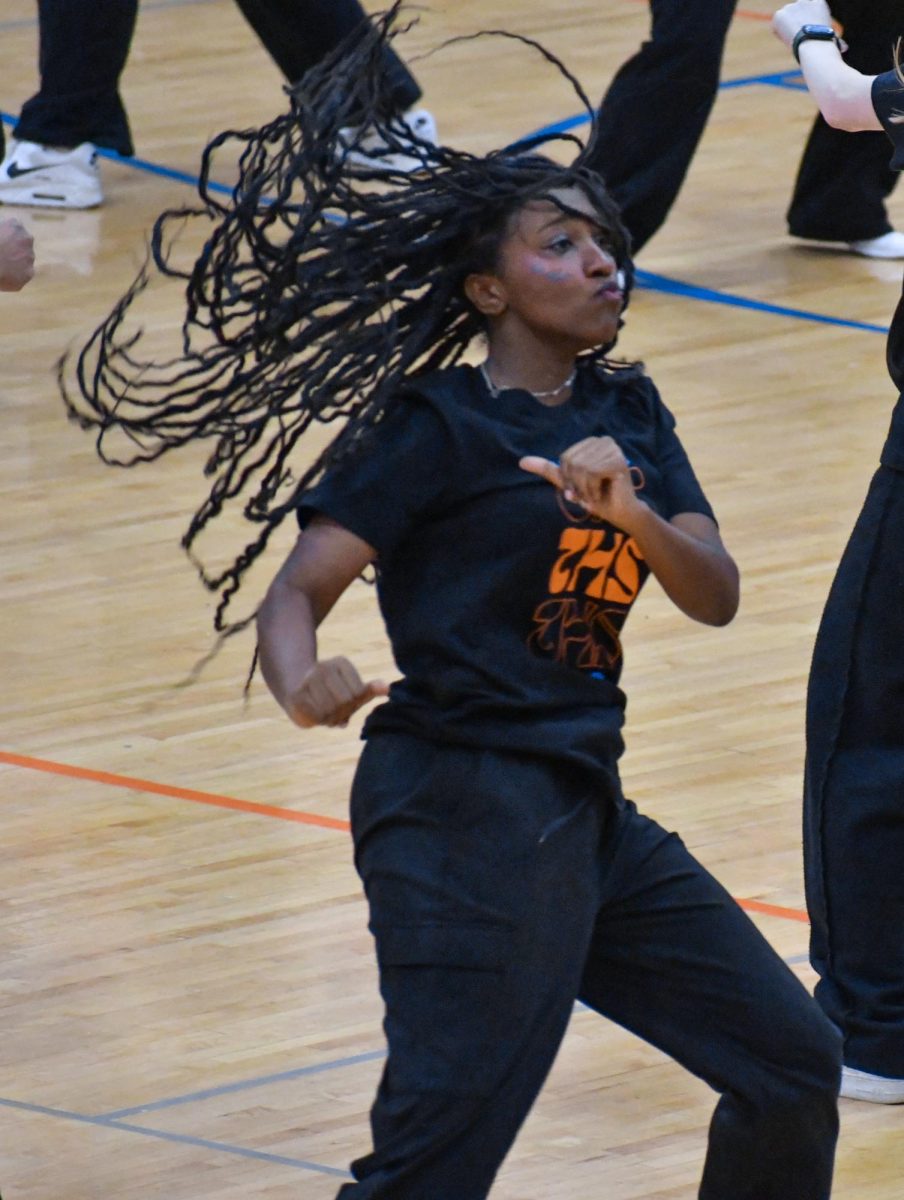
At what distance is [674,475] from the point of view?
3078 millimetres

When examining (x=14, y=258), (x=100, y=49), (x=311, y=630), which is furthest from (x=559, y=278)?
(x=100, y=49)

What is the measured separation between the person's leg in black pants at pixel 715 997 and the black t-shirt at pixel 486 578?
0.40 ft

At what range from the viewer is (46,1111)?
3.70 m

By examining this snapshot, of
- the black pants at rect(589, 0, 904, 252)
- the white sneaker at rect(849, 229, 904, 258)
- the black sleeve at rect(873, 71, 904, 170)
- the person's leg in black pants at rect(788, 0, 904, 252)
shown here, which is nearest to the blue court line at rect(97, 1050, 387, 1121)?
the black sleeve at rect(873, 71, 904, 170)

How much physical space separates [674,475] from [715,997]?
0.61m

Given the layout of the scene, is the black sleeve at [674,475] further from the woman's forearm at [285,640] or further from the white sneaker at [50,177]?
the white sneaker at [50,177]

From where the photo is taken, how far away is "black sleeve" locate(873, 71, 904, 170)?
3492 millimetres

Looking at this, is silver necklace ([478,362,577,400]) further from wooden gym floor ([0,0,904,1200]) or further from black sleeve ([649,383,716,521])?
wooden gym floor ([0,0,904,1200])

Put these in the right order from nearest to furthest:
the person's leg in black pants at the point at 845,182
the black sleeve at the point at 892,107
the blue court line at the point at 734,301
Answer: the black sleeve at the point at 892,107, the blue court line at the point at 734,301, the person's leg in black pants at the point at 845,182

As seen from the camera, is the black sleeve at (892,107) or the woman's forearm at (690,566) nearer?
the woman's forearm at (690,566)

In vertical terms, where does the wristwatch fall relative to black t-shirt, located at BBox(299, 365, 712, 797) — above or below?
above

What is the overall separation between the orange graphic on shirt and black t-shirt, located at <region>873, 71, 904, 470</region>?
0.83 metres

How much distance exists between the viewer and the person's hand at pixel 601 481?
2.79 meters

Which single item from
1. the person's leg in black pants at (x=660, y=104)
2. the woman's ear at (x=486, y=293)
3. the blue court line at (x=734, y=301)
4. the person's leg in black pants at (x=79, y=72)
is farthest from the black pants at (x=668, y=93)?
the woman's ear at (x=486, y=293)
